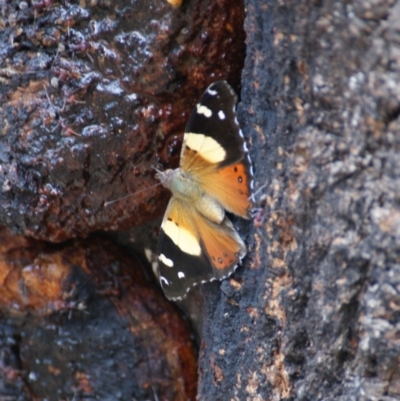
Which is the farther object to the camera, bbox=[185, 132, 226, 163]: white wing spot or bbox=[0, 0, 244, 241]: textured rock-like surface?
bbox=[0, 0, 244, 241]: textured rock-like surface

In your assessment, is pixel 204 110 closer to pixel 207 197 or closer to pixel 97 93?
pixel 207 197

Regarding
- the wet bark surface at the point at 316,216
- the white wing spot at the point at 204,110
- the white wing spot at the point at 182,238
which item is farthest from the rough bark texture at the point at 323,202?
the white wing spot at the point at 182,238

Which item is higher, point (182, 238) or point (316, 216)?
point (316, 216)

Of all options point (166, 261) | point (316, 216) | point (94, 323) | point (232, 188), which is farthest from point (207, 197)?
point (94, 323)

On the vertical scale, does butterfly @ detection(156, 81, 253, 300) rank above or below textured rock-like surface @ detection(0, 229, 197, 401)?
above

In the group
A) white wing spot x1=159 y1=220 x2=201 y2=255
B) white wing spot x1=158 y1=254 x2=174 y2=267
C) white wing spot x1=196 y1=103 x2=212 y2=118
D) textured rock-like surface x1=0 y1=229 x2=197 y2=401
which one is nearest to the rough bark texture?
white wing spot x1=196 y1=103 x2=212 y2=118

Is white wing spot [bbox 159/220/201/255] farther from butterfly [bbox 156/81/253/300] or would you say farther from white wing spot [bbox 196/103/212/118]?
white wing spot [bbox 196/103/212/118]
